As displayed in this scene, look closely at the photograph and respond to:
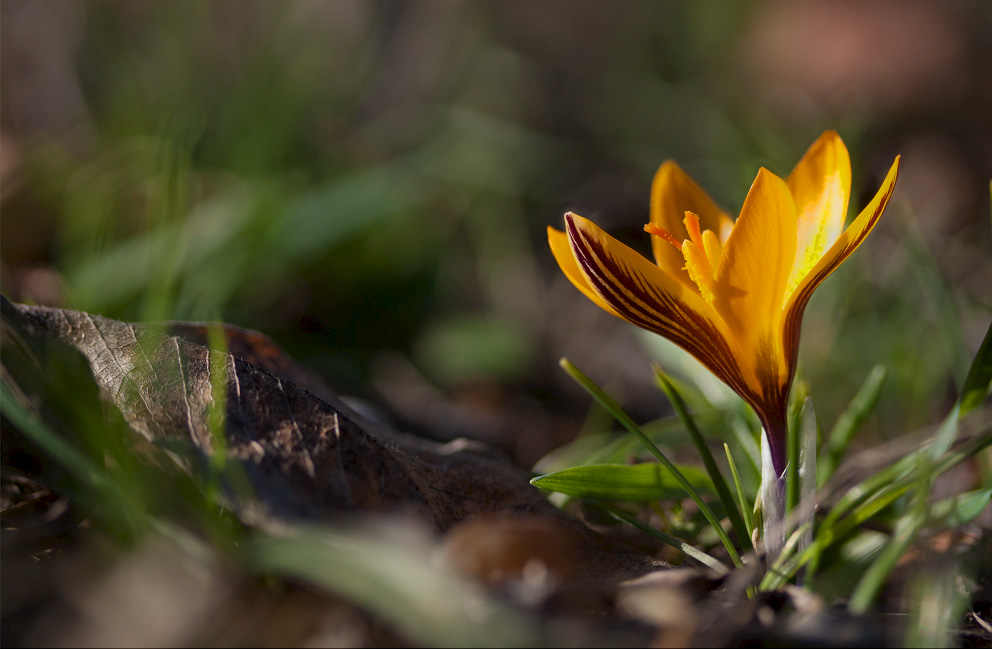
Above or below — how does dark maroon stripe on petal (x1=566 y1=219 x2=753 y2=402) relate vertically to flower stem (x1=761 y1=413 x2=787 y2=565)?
above

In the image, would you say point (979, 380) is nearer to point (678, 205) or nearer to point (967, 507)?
point (967, 507)

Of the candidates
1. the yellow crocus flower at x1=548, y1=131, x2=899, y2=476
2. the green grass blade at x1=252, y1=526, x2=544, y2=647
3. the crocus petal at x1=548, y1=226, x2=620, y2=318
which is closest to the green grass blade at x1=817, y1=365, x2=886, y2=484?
the yellow crocus flower at x1=548, y1=131, x2=899, y2=476

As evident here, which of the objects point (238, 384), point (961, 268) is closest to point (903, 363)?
point (961, 268)

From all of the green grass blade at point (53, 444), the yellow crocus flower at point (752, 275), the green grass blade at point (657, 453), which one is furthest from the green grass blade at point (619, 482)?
the green grass blade at point (53, 444)

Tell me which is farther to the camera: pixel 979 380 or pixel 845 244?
pixel 979 380

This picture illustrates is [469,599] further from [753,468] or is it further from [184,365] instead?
[753,468]

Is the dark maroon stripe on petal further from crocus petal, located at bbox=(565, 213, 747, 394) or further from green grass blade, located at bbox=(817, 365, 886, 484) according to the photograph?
green grass blade, located at bbox=(817, 365, 886, 484)

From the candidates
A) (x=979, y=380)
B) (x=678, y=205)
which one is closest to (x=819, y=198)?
(x=678, y=205)
